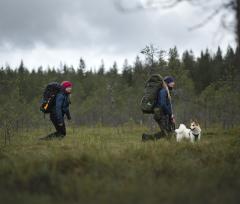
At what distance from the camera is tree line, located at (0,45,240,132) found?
1916 cm

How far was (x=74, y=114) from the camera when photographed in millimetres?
45906

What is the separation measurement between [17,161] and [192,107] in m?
29.2

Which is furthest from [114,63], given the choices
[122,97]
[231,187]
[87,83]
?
[231,187]

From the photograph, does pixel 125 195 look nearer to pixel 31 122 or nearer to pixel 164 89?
pixel 164 89

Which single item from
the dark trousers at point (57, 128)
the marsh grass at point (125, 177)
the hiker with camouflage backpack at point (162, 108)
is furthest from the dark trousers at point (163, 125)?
the marsh grass at point (125, 177)

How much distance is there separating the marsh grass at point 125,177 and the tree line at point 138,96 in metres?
1.25

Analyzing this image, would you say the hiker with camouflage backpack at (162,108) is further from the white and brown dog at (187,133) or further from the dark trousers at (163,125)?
the white and brown dog at (187,133)

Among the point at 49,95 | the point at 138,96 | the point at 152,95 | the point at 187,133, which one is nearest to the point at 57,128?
the point at 49,95

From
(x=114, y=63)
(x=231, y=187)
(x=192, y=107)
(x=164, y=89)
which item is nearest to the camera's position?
(x=231, y=187)

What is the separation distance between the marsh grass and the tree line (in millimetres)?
1248

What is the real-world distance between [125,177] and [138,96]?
1314 inches

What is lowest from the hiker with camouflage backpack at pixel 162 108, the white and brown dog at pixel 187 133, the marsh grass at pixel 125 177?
the marsh grass at pixel 125 177

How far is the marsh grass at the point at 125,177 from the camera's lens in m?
4.77

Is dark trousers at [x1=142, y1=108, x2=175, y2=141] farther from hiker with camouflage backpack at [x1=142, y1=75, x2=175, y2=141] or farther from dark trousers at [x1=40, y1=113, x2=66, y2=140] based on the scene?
dark trousers at [x1=40, y1=113, x2=66, y2=140]
